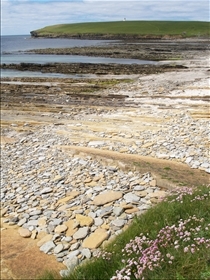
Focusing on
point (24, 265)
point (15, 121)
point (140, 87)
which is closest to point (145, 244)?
point (24, 265)

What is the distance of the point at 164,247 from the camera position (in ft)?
15.2

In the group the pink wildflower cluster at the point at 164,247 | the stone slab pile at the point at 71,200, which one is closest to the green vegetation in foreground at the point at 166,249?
the pink wildflower cluster at the point at 164,247

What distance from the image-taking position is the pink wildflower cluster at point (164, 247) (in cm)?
420

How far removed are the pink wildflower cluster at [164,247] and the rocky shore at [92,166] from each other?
2.91 m

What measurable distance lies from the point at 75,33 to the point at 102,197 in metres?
181

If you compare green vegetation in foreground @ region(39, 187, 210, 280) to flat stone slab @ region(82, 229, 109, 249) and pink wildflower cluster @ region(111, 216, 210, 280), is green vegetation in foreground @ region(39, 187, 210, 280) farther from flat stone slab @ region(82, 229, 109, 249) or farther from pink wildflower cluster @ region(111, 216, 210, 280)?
flat stone slab @ region(82, 229, 109, 249)

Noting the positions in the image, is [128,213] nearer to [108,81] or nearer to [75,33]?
[108,81]

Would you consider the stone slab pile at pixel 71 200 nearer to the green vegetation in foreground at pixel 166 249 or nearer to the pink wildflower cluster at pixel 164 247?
the green vegetation in foreground at pixel 166 249

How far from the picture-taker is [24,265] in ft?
25.9

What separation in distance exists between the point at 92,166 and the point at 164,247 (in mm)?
7486

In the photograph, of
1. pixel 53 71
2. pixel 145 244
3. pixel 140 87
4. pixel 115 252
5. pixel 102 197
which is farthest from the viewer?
pixel 53 71

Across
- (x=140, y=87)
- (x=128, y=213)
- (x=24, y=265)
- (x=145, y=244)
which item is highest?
(x=140, y=87)

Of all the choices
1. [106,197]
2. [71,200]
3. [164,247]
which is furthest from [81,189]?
[164,247]

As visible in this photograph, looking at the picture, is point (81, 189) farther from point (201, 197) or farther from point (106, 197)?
point (201, 197)
